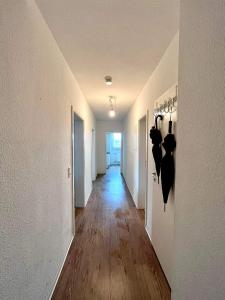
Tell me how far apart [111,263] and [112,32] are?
8.02 feet

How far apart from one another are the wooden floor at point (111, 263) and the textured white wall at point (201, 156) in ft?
2.99

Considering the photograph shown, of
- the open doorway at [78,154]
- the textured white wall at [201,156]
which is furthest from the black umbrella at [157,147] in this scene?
the open doorway at [78,154]

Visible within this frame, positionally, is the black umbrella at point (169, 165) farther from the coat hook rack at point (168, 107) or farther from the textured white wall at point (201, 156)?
the textured white wall at point (201, 156)

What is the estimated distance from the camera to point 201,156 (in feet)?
2.68

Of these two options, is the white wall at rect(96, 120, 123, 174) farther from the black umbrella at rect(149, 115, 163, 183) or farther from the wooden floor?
the black umbrella at rect(149, 115, 163, 183)

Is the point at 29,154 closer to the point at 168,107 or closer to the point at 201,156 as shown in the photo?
the point at 201,156

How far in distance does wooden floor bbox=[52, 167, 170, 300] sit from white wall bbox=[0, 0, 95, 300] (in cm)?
27

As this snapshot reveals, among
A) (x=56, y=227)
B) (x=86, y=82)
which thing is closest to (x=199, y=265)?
(x=56, y=227)

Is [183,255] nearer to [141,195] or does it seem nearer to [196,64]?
[196,64]

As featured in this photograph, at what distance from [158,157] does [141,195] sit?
Result: 201cm

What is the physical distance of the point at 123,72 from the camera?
260cm

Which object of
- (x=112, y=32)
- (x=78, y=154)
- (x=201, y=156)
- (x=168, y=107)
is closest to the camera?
(x=201, y=156)

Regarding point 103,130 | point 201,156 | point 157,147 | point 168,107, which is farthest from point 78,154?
point 103,130

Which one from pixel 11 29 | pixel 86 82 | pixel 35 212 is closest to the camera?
pixel 11 29
